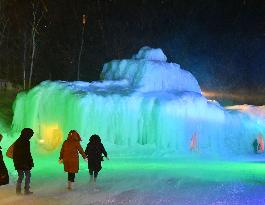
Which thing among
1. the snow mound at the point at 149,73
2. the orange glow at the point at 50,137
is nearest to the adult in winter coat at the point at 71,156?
the orange glow at the point at 50,137

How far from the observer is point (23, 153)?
37.0 ft

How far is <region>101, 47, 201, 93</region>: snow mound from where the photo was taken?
92.4 ft

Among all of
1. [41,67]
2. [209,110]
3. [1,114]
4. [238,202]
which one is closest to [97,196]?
[238,202]

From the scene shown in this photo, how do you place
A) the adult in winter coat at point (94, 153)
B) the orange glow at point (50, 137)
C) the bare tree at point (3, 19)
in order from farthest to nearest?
the bare tree at point (3, 19)
the orange glow at point (50, 137)
the adult in winter coat at point (94, 153)

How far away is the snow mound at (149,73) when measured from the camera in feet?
92.4

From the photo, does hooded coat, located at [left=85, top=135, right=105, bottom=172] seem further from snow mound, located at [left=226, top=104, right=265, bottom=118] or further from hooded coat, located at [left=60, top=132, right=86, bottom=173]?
snow mound, located at [left=226, top=104, right=265, bottom=118]

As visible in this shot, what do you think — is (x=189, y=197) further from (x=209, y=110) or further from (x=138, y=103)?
(x=209, y=110)

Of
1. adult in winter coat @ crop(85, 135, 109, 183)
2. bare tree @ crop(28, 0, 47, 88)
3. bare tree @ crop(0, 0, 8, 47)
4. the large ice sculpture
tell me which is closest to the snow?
the large ice sculpture

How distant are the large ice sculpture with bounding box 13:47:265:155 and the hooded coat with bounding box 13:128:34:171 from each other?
38.9ft

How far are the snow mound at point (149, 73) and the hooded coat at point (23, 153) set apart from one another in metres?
16.3

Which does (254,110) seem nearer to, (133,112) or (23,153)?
(133,112)

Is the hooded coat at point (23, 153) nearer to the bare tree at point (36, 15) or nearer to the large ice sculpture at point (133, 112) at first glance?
the large ice sculpture at point (133, 112)

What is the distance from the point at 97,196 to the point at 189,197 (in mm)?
2081

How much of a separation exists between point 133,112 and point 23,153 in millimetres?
14063
